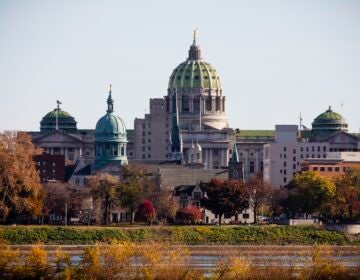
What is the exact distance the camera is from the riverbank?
536ft

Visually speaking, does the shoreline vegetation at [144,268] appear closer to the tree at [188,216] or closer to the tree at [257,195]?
the tree at [188,216]

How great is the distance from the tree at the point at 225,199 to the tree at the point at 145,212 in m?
6.11

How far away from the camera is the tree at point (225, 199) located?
616 feet

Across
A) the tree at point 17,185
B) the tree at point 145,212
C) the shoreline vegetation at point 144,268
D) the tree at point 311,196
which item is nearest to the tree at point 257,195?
the tree at point 311,196

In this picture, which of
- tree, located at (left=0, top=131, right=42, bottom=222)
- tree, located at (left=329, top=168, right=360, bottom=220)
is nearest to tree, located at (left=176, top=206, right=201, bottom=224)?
tree, located at (left=329, top=168, right=360, bottom=220)

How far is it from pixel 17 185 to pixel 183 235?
46.0 ft

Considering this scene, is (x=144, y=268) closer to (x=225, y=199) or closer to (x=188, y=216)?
(x=188, y=216)

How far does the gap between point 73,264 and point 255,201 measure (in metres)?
62.1

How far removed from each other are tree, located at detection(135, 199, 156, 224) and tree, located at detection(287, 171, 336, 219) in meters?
13.8

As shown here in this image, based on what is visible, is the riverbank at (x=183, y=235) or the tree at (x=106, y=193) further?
the tree at (x=106, y=193)

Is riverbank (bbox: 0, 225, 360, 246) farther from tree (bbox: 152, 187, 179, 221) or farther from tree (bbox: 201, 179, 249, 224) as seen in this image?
tree (bbox: 152, 187, 179, 221)

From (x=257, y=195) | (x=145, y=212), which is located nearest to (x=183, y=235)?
(x=145, y=212)

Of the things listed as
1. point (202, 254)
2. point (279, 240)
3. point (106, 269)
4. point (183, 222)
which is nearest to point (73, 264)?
point (106, 269)

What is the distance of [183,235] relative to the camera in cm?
16725
